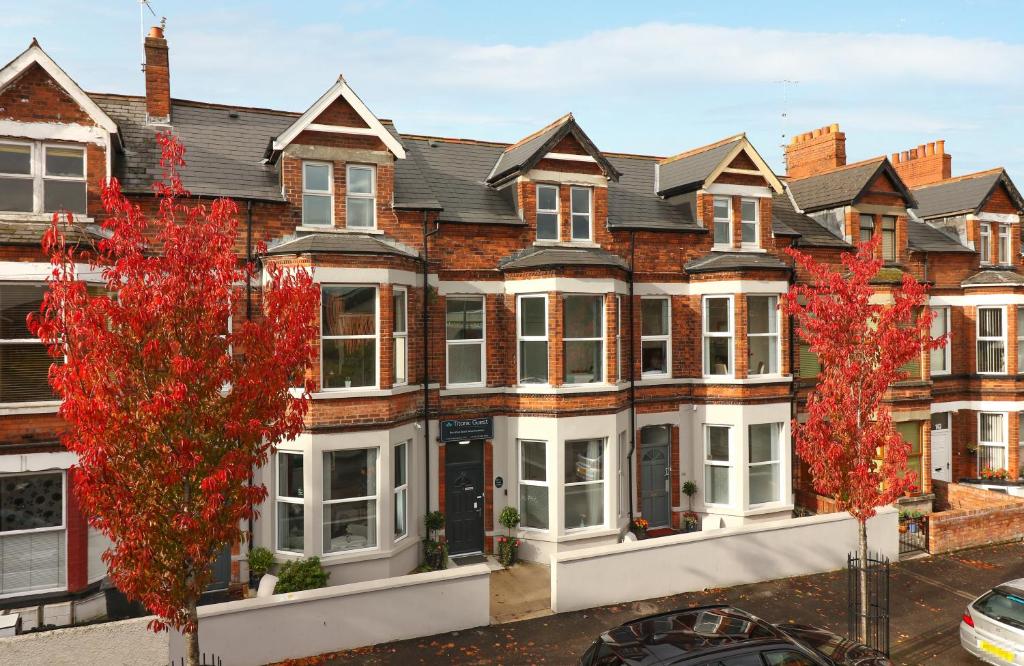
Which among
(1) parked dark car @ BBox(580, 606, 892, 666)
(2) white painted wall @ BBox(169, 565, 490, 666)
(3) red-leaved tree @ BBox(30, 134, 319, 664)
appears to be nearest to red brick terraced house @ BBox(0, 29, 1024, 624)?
(2) white painted wall @ BBox(169, 565, 490, 666)

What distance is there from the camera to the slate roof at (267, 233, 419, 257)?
1323cm

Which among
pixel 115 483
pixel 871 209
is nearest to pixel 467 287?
pixel 115 483

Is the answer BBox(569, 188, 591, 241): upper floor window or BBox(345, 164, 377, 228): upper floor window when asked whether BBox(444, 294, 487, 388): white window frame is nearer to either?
BBox(345, 164, 377, 228): upper floor window

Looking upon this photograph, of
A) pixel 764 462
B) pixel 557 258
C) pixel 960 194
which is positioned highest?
pixel 960 194

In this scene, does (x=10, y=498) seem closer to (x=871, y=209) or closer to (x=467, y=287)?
(x=467, y=287)

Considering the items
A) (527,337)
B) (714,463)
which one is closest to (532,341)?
(527,337)

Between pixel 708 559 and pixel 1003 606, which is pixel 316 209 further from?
pixel 1003 606

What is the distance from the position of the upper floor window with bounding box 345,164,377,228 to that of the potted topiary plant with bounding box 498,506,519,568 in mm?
7317

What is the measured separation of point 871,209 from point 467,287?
43.9 feet

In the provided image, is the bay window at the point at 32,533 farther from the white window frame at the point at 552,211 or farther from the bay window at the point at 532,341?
the white window frame at the point at 552,211

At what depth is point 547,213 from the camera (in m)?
16.8

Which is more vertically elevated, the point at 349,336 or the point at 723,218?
the point at 723,218

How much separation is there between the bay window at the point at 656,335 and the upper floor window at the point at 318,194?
8.34 metres

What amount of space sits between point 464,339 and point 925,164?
71.4ft
